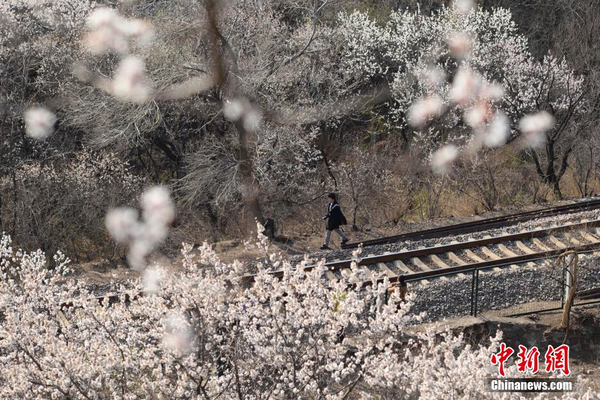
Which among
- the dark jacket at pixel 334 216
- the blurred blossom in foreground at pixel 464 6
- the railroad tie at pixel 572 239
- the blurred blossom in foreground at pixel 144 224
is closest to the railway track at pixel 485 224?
the dark jacket at pixel 334 216

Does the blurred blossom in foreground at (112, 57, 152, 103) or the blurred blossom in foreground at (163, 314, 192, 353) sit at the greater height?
the blurred blossom in foreground at (112, 57, 152, 103)

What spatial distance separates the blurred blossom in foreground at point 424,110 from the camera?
2691 centimetres

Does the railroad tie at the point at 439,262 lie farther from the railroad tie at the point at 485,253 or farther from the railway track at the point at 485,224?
the railway track at the point at 485,224

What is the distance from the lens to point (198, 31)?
17375 millimetres

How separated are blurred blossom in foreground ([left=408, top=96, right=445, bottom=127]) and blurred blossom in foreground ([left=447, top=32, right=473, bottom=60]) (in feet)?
8.71

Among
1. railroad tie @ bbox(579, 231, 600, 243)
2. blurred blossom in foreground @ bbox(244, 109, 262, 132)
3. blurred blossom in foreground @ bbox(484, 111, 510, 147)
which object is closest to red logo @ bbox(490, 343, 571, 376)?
railroad tie @ bbox(579, 231, 600, 243)

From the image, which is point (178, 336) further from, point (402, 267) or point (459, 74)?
point (459, 74)

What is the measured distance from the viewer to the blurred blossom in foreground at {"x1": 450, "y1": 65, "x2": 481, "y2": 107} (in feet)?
88.7

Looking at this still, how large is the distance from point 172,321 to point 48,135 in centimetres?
1804

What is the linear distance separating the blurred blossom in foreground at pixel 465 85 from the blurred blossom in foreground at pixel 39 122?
1407 centimetres

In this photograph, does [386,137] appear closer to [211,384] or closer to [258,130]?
[258,130]

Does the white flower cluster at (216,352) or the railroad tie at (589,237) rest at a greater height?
the railroad tie at (589,237)

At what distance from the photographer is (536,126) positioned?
25562 millimetres

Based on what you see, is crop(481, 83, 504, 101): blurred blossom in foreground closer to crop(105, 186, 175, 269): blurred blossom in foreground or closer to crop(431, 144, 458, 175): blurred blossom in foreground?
crop(431, 144, 458, 175): blurred blossom in foreground
